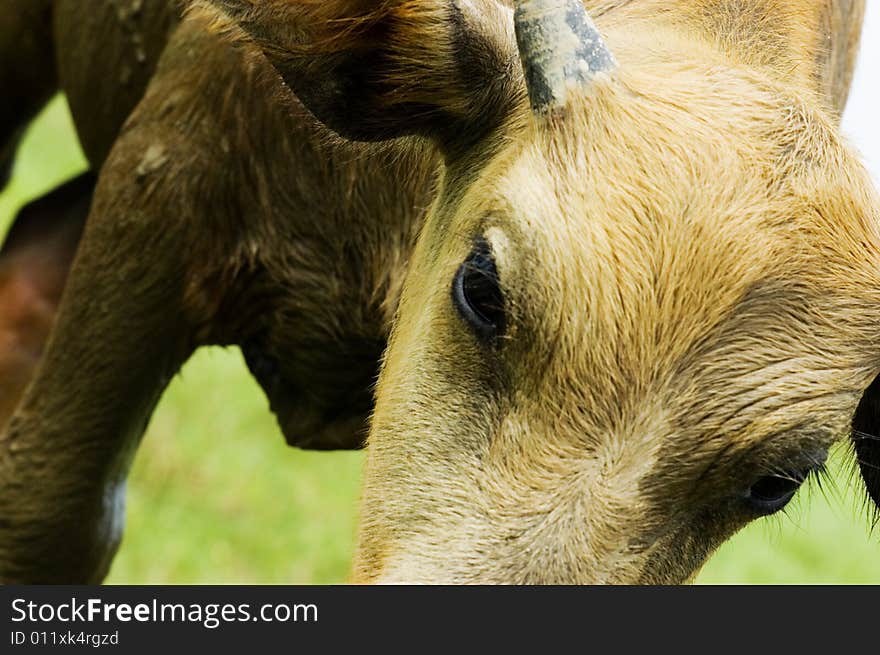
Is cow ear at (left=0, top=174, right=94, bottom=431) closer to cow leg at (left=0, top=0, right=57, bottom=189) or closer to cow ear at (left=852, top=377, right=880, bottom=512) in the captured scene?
cow leg at (left=0, top=0, right=57, bottom=189)

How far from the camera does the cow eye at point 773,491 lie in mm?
2486

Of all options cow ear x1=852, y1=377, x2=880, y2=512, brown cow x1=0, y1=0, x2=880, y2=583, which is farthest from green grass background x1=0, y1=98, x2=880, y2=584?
brown cow x1=0, y1=0, x2=880, y2=583

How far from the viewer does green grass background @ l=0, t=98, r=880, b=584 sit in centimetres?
597

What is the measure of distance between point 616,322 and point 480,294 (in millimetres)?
263

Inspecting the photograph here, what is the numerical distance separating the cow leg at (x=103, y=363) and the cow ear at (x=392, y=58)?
2.49ft

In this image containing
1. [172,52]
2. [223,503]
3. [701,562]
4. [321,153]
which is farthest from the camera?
[223,503]

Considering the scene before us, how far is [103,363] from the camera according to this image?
12.2 ft

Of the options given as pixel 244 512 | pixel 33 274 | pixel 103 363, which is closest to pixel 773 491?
pixel 103 363

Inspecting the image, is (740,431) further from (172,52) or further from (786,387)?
(172,52)

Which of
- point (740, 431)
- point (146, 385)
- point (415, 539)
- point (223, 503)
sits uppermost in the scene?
point (740, 431)

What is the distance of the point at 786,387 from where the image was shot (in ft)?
7.97

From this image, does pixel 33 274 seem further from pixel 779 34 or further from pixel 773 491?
pixel 773 491
